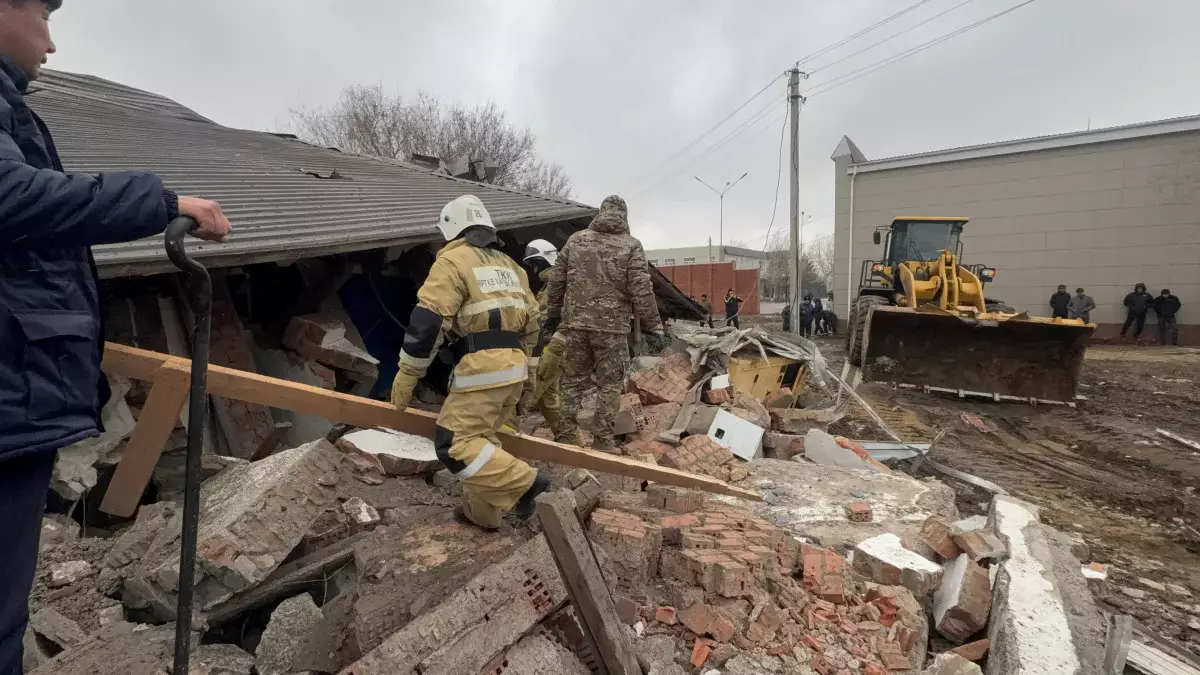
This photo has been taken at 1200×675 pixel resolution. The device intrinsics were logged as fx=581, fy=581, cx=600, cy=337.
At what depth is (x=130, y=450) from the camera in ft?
9.35

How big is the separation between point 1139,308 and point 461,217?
62.3 ft

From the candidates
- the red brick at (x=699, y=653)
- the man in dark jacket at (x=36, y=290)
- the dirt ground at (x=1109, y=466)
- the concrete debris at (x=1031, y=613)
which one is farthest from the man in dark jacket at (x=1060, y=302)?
the man in dark jacket at (x=36, y=290)

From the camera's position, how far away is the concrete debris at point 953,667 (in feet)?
7.03

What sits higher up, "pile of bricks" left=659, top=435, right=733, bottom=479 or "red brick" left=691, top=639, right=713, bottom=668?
"pile of bricks" left=659, top=435, right=733, bottom=479

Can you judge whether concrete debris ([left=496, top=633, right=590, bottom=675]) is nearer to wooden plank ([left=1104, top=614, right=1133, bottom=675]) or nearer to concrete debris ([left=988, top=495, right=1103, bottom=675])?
concrete debris ([left=988, top=495, right=1103, bottom=675])

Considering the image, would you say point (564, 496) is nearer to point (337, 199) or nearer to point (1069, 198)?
point (337, 199)

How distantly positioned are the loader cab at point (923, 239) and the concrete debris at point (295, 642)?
462 inches

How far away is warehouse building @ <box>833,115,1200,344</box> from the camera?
1525cm

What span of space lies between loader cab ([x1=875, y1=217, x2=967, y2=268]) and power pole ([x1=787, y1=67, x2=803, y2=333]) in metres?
2.18

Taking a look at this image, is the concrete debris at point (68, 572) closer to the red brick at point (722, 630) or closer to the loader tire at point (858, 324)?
the red brick at point (722, 630)

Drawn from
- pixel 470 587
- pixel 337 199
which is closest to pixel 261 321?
pixel 337 199

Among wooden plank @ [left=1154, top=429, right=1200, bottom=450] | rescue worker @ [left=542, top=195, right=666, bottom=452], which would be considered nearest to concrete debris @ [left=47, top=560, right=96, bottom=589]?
rescue worker @ [left=542, top=195, right=666, bottom=452]

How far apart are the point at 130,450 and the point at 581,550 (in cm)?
238

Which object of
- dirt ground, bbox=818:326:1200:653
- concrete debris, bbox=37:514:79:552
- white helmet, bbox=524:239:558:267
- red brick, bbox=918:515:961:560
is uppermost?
white helmet, bbox=524:239:558:267
